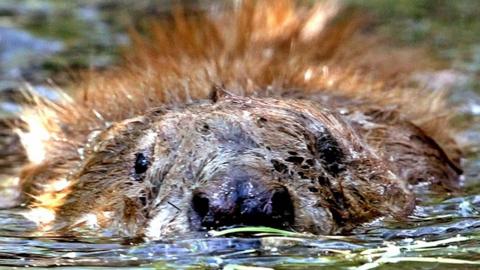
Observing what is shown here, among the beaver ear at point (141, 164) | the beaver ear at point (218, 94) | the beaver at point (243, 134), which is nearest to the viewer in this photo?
the beaver at point (243, 134)

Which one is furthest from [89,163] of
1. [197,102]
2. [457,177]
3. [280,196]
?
[457,177]

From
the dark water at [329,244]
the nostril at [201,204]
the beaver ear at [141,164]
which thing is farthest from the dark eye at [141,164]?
the nostril at [201,204]

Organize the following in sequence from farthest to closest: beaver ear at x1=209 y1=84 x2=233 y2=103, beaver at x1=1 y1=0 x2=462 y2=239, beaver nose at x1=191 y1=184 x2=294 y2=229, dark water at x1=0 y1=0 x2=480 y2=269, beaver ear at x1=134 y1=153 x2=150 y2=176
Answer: beaver ear at x1=209 y1=84 x2=233 y2=103 < beaver ear at x1=134 y1=153 x2=150 y2=176 < beaver at x1=1 y1=0 x2=462 y2=239 < beaver nose at x1=191 y1=184 x2=294 y2=229 < dark water at x1=0 y1=0 x2=480 y2=269

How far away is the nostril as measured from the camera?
3838mm

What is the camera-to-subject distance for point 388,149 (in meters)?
5.62

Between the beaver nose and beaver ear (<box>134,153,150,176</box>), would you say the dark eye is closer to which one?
beaver ear (<box>134,153,150,176</box>)

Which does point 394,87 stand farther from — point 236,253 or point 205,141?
point 236,253

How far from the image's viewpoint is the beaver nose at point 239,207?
3.80 m

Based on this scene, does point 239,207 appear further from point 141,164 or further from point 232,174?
point 141,164

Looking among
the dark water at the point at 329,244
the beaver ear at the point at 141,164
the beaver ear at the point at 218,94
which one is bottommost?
the dark water at the point at 329,244

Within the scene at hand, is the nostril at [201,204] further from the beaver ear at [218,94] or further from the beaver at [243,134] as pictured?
the beaver ear at [218,94]

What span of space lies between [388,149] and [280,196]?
6.03 feet

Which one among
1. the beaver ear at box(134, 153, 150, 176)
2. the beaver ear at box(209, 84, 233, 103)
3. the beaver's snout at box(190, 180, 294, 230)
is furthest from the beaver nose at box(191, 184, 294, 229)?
the beaver ear at box(209, 84, 233, 103)

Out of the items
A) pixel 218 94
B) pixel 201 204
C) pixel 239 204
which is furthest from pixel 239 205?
pixel 218 94
